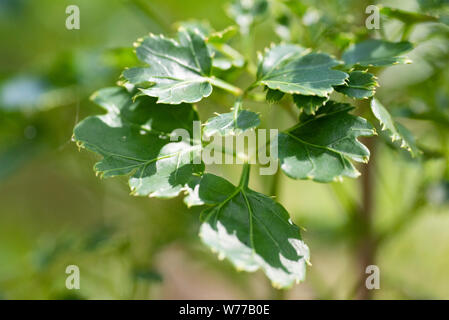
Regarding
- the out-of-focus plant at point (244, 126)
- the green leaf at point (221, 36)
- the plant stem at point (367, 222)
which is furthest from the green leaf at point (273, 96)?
the plant stem at point (367, 222)

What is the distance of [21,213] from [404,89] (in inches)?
55.1

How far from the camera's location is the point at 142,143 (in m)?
0.47

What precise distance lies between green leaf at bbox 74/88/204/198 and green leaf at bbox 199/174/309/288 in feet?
0.10

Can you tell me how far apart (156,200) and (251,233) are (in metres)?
0.63

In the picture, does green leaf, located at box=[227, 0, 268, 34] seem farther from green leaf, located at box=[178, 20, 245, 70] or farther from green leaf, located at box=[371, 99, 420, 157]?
green leaf, located at box=[371, 99, 420, 157]

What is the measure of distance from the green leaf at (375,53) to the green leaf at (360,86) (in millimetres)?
29

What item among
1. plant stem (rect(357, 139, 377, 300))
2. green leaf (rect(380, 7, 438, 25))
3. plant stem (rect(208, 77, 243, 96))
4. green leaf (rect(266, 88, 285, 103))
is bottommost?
plant stem (rect(357, 139, 377, 300))

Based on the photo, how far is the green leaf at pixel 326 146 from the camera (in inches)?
16.3

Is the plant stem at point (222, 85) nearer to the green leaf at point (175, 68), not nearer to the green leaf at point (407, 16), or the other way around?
the green leaf at point (175, 68)

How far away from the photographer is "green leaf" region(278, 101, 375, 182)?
1.36 feet

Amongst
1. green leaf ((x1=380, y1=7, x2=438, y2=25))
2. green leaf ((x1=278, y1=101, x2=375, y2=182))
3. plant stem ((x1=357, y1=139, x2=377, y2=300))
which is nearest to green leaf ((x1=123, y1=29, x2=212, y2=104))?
green leaf ((x1=278, y1=101, x2=375, y2=182))

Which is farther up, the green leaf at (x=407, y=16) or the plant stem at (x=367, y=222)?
the green leaf at (x=407, y=16)

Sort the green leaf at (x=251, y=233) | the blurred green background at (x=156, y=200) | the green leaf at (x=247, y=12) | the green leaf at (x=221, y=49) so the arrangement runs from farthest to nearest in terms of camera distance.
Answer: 1. the blurred green background at (x=156, y=200)
2. the green leaf at (x=247, y=12)
3. the green leaf at (x=221, y=49)
4. the green leaf at (x=251, y=233)

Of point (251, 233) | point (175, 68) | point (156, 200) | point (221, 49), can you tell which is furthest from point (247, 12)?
point (156, 200)
